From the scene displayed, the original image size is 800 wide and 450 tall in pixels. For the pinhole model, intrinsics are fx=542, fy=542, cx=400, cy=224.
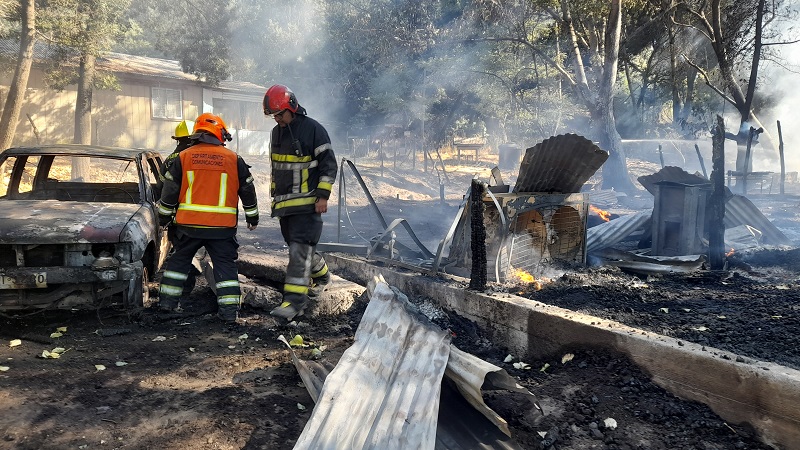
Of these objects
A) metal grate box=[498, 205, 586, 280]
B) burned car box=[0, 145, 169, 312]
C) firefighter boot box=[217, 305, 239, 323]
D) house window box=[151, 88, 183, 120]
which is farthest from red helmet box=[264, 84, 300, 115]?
house window box=[151, 88, 183, 120]

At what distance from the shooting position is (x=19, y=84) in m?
12.7

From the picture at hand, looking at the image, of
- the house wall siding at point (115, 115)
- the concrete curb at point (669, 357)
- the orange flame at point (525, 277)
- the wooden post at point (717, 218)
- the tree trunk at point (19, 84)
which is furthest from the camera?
the house wall siding at point (115, 115)

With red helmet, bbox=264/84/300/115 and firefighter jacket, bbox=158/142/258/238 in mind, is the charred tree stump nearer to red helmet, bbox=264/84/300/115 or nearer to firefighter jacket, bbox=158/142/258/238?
red helmet, bbox=264/84/300/115

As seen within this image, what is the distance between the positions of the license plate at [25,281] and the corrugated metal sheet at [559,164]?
14.8 ft

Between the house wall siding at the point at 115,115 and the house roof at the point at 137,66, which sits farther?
the house wall siding at the point at 115,115

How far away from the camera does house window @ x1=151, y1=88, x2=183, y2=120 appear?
2389 centimetres

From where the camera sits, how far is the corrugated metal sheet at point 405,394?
2.67m

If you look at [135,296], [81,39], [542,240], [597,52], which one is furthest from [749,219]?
[81,39]

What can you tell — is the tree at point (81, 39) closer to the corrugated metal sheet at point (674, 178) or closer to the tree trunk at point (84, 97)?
the tree trunk at point (84, 97)

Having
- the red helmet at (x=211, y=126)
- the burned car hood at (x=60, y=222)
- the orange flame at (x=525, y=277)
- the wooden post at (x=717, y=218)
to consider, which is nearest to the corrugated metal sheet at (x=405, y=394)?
the orange flame at (x=525, y=277)

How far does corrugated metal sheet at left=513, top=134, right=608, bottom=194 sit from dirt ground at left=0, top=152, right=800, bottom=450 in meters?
1.06

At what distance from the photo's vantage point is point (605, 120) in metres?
16.9

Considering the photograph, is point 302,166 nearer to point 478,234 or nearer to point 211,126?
point 211,126

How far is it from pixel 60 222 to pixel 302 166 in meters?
2.02
